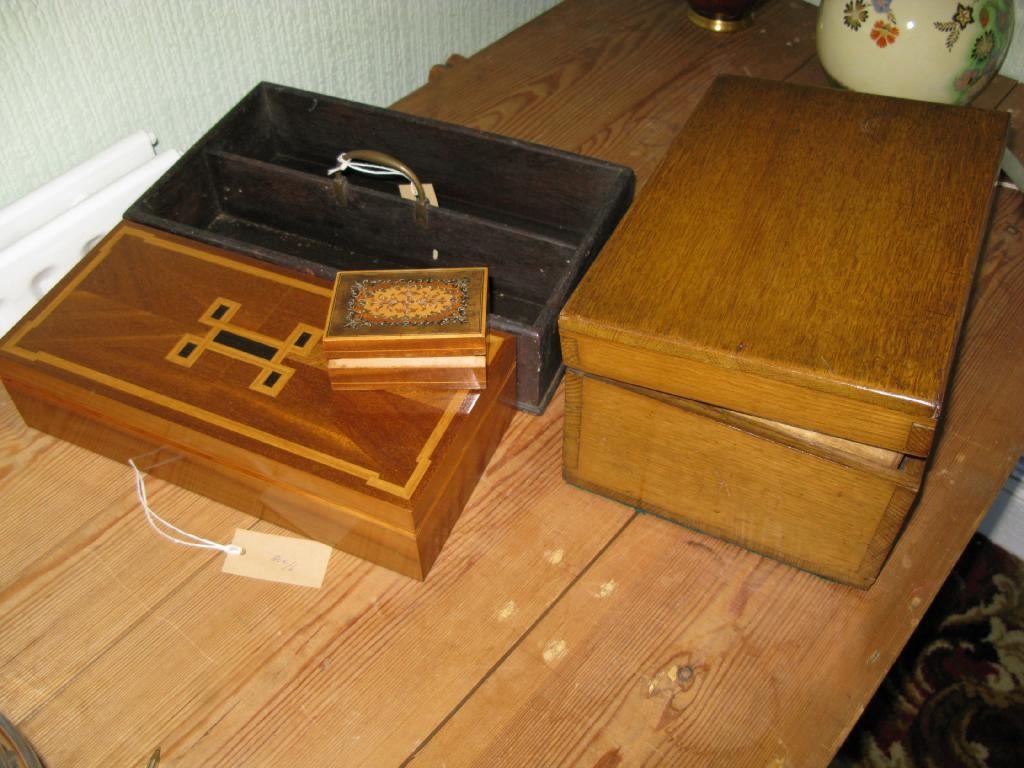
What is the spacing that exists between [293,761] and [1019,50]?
106 centimetres

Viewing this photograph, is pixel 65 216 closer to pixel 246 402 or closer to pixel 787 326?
pixel 246 402

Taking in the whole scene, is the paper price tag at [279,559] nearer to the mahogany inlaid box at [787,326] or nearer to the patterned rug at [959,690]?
the mahogany inlaid box at [787,326]

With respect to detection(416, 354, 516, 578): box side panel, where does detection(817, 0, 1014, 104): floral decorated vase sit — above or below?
above

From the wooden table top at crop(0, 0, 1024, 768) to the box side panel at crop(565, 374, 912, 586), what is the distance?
0.09ft

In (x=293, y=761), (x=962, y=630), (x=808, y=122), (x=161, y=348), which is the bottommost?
(x=962, y=630)

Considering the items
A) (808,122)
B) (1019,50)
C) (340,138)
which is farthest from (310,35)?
(1019,50)

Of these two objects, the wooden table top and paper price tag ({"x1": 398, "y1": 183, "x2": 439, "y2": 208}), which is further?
paper price tag ({"x1": 398, "y1": 183, "x2": 439, "y2": 208})

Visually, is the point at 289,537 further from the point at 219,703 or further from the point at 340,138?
the point at 340,138

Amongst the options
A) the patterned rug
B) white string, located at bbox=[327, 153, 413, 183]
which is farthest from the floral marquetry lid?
the patterned rug

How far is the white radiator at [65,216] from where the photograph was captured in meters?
0.78

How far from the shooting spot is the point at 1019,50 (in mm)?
1026

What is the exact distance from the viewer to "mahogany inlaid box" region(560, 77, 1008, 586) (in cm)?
53

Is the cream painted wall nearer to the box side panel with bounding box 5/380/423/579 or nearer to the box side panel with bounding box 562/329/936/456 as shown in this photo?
the box side panel with bounding box 5/380/423/579

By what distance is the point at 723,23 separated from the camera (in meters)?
1.13
